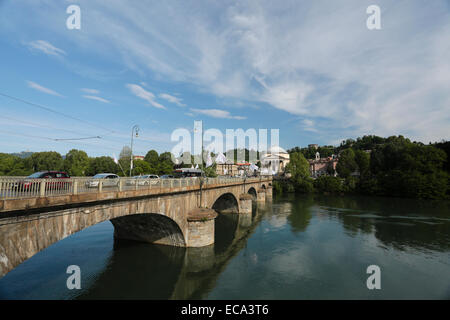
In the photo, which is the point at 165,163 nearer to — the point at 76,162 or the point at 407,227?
the point at 76,162

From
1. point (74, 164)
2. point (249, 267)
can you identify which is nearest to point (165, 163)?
point (74, 164)

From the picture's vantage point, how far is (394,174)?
68.8m

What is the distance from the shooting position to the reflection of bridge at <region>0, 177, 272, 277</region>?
778cm

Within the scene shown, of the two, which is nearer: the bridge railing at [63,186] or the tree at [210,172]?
the bridge railing at [63,186]

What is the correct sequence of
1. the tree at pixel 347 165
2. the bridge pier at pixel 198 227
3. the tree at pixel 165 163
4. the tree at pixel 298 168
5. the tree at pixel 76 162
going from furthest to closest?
the tree at pixel 347 165 → the tree at pixel 298 168 → the tree at pixel 165 163 → the tree at pixel 76 162 → the bridge pier at pixel 198 227

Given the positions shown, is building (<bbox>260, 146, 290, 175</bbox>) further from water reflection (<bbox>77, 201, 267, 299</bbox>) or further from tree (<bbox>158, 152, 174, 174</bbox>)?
water reflection (<bbox>77, 201, 267, 299</bbox>)

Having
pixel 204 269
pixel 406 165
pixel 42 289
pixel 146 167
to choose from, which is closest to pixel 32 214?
pixel 42 289

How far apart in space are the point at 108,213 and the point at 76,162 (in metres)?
87.6

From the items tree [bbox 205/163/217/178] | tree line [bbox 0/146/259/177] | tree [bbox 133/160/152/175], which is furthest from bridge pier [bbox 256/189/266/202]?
tree [bbox 133/160/152/175]

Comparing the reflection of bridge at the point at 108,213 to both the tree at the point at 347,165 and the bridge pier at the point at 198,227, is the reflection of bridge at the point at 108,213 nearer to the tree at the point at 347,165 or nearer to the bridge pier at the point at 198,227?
the bridge pier at the point at 198,227

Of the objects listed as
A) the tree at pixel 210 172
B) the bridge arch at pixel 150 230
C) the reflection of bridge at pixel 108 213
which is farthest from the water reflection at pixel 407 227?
the bridge arch at pixel 150 230

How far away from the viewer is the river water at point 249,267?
14680mm

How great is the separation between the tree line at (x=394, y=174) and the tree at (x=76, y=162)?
244 ft
